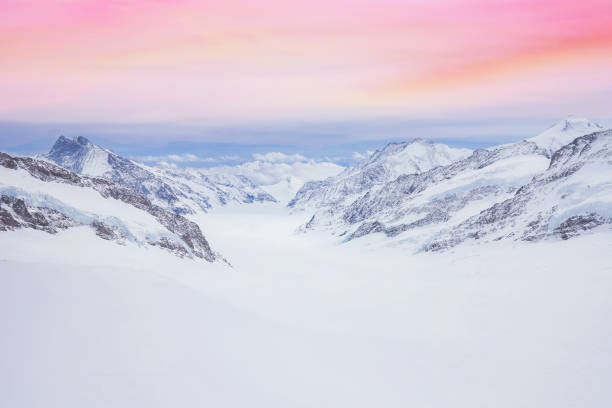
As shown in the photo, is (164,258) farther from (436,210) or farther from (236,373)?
(436,210)

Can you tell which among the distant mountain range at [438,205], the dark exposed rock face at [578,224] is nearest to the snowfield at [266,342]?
the distant mountain range at [438,205]

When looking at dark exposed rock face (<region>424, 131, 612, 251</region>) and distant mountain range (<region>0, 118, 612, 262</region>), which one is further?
dark exposed rock face (<region>424, 131, 612, 251</region>)

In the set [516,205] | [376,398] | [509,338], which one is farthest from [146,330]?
[516,205]

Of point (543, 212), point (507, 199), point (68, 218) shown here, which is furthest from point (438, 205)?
point (68, 218)

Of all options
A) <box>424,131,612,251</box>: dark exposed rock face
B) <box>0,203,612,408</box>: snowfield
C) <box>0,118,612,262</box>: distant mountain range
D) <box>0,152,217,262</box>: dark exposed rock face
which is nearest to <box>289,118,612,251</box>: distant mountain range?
<box>424,131,612,251</box>: dark exposed rock face

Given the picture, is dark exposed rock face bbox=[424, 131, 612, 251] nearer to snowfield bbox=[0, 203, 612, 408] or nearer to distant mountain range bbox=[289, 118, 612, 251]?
distant mountain range bbox=[289, 118, 612, 251]

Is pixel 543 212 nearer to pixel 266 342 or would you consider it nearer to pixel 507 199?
pixel 507 199
